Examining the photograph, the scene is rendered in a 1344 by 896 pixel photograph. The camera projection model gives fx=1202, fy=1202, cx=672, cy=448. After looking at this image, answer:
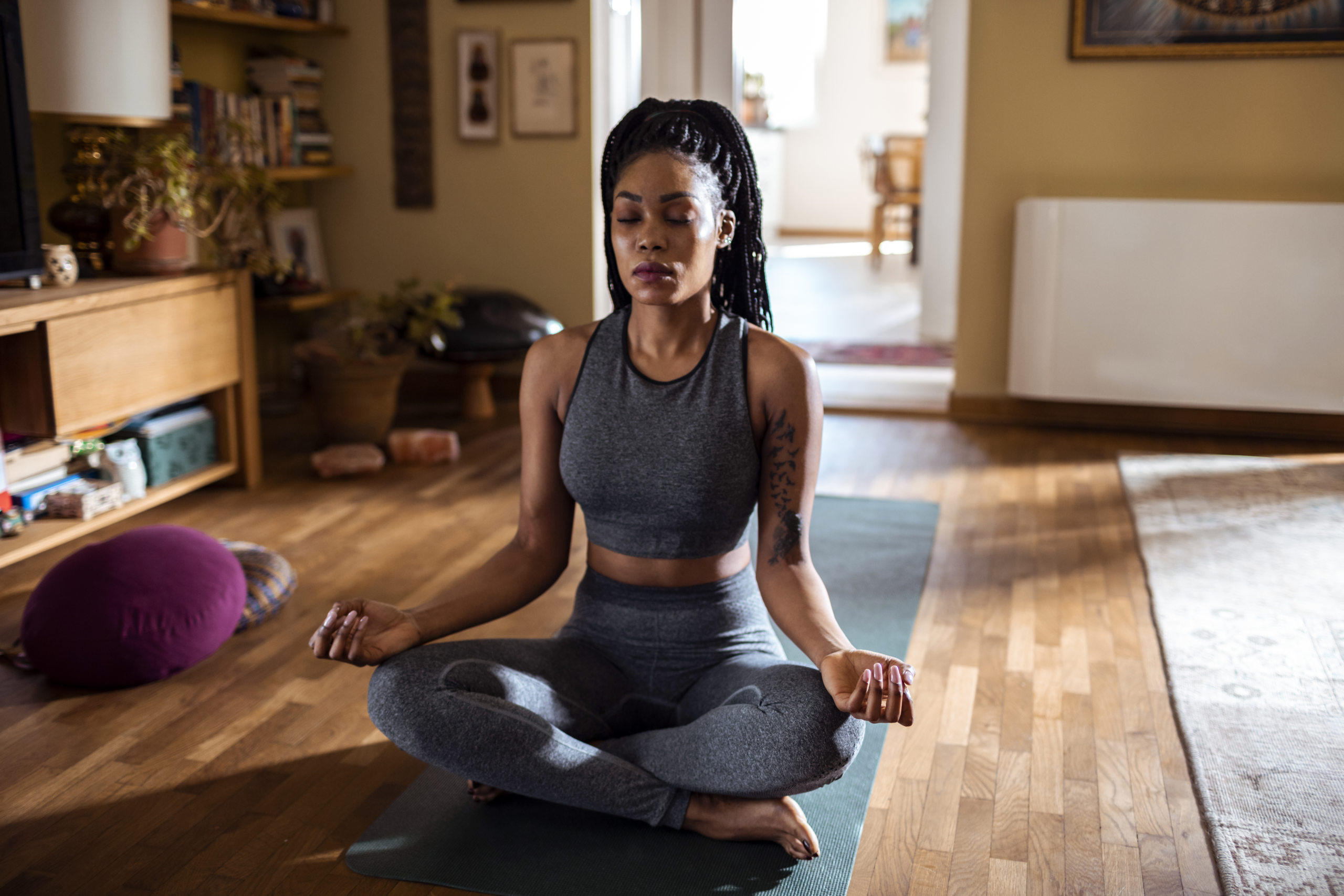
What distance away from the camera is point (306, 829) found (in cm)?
164

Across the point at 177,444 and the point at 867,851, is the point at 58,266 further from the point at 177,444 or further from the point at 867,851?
the point at 867,851

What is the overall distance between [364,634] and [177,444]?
191 cm

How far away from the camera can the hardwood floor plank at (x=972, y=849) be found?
4.92ft

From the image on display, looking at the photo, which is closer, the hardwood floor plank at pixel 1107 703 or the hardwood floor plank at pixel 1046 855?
the hardwood floor plank at pixel 1046 855

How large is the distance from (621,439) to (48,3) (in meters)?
2.00

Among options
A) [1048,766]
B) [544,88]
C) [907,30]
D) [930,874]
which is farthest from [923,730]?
[907,30]

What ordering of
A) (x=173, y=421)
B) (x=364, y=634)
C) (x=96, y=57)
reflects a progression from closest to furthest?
(x=364, y=634), (x=96, y=57), (x=173, y=421)

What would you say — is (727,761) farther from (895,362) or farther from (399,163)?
(895,362)

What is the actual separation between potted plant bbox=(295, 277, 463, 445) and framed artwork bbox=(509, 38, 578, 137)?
2.81 feet

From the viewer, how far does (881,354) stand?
17.6 ft

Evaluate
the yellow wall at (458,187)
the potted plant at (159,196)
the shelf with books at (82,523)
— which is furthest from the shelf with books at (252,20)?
the shelf with books at (82,523)

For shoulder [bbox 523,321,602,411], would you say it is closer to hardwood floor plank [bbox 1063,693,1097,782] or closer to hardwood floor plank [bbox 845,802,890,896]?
hardwood floor plank [bbox 845,802,890,896]

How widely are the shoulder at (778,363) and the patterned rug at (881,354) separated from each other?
3.53 m

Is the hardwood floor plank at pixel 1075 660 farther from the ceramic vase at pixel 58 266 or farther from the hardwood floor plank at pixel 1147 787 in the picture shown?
the ceramic vase at pixel 58 266
